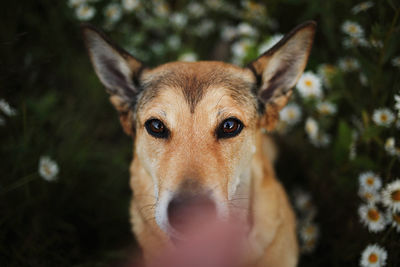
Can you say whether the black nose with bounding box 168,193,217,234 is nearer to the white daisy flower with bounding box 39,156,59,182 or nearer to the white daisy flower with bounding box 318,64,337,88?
the white daisy flower with bounding box 39,156,59,182

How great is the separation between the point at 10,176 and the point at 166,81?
216 centimetres

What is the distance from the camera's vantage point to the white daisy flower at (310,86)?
143 inches

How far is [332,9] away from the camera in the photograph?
149 inches

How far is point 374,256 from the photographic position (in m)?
2.94

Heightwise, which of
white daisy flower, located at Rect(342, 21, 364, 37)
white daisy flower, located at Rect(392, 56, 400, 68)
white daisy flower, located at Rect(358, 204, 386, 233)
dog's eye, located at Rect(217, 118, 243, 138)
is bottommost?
white daisy flower, located at Rect(358, 204, 386, 233)

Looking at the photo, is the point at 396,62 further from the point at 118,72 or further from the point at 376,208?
the point at 118,72

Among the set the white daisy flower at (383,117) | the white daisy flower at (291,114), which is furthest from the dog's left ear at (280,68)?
the white daisy flower at (291,114)

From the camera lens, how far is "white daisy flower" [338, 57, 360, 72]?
3.96 meters

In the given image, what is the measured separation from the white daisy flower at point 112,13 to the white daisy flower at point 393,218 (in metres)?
4.27

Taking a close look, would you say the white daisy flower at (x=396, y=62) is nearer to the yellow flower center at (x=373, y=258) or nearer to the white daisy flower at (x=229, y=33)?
the yellow flower center at (x=373, y=258)

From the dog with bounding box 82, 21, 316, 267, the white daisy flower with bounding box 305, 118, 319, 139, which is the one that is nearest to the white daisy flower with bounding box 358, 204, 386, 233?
the dog with bounding box 82, 21, 316, 267

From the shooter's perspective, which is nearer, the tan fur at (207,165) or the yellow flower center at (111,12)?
the tan fur at (207,165)

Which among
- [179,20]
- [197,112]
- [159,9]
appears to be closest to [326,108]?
[197,112]

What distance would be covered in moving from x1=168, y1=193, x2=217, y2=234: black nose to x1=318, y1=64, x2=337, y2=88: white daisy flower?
2.53 meters
